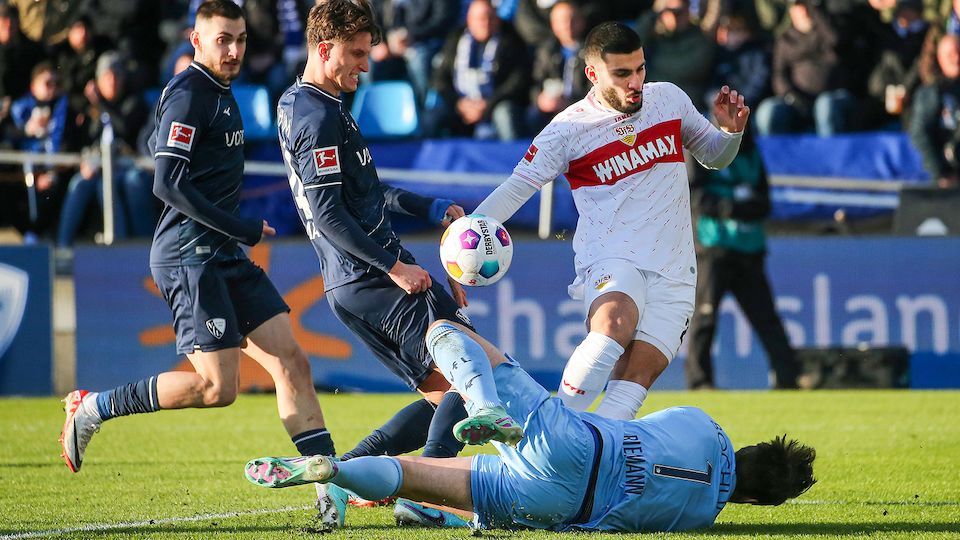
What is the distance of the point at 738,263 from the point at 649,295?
588cm

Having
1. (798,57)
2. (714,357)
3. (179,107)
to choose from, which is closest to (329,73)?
(179,107)

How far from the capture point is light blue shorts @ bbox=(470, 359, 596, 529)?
525 cm

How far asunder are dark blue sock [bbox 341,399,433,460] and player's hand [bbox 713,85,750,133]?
2.08m

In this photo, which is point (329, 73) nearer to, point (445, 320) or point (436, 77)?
point (445, 320)

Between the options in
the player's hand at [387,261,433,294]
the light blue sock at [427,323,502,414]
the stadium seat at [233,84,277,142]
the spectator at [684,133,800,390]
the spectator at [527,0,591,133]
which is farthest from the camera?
the stadium seat at [233,84,277,142]

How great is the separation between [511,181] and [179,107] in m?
1.64

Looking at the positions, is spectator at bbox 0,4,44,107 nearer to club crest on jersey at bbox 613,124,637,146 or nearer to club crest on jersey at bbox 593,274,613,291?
club crest on jersey at bbox 613,124,637,146

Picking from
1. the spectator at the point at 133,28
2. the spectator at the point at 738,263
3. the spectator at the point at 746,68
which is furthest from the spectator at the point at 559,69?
the spectator at the point at 133,28

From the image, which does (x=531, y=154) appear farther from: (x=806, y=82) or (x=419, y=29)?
(x=419, y=29)

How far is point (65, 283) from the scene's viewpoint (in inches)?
531

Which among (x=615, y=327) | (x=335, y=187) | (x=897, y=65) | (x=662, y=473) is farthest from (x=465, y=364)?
(x=897, y=65)

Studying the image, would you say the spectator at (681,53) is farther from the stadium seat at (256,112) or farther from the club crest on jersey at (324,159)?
the club crest on jersey at (324,159)

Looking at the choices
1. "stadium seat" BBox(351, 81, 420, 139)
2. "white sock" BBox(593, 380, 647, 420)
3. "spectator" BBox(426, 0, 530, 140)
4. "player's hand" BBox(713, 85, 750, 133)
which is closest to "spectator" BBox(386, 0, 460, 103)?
"spectator" BBox(426, 0, 530, 140)

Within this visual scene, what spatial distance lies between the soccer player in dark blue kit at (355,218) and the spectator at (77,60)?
423 inches
